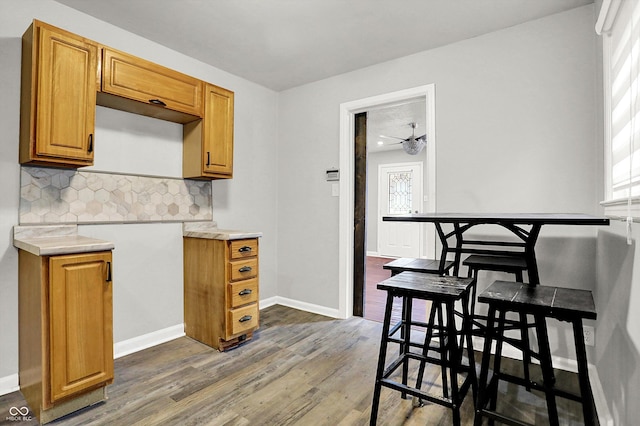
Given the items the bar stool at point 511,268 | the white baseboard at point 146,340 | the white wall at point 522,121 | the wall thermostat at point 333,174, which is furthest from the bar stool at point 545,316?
the white baseboard at point 146,340

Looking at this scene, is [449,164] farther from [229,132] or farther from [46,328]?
[46,328]

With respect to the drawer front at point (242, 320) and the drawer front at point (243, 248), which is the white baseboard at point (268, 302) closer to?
the drawer front at point (242, 320)

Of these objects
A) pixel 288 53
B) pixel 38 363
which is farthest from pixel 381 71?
pixel 38 363

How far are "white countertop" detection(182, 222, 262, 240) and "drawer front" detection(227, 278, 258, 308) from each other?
0.38 meters

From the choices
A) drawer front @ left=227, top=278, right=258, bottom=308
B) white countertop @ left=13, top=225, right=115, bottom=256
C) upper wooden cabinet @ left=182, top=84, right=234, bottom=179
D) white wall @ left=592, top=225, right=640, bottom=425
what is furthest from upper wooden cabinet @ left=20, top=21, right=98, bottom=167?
white wall @ left=592, top=225, right=640, bottom=425

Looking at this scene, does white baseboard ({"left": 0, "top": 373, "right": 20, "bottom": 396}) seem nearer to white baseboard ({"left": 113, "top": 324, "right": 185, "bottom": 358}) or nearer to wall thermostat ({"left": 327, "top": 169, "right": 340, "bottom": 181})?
white baseboard ({"left": 113, "top": 324, "right": 185, "bottom": 358})

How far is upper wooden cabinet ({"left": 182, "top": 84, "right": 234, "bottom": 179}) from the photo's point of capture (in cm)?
274

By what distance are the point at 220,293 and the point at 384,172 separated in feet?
18.5

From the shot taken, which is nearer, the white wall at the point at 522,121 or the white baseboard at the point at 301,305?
the white wall at the point at 522,121

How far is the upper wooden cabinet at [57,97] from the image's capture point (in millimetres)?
1865

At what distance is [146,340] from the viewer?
2.64 m

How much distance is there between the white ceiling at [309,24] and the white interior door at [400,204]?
437cm

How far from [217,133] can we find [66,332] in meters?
1.77

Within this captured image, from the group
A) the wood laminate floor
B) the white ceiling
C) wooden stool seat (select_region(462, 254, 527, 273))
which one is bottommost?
the wood laminate floor
